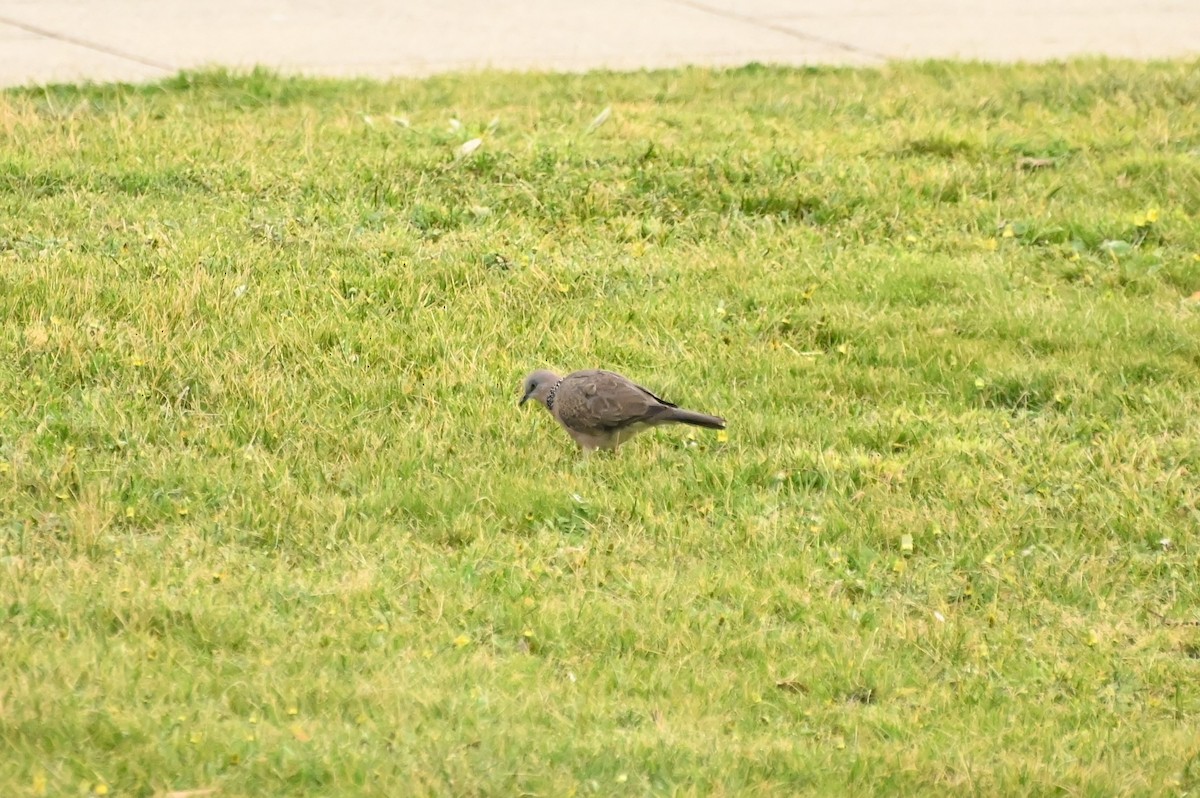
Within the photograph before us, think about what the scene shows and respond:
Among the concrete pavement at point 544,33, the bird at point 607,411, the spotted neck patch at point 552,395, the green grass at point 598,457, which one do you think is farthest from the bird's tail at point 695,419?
the concrete pavement at point 544,33

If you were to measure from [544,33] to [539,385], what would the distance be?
6.89 m

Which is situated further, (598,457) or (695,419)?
(598,457)

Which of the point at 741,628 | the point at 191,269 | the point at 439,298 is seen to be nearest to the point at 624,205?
the point at 439,298

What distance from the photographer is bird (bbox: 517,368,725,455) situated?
6.23 m

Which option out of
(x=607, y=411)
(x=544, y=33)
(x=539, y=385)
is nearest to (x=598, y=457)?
(x=607, y=411)

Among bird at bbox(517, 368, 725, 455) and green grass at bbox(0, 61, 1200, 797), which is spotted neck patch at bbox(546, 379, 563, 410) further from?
green grass at bbox(0, 61, 1200, 797)

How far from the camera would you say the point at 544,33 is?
12.9m

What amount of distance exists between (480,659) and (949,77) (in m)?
7.86

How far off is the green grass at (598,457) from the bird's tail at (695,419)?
7.4 inches

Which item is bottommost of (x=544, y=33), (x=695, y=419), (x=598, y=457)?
(x=598, y=457)

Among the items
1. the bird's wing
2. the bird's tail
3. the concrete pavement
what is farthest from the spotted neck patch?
the concrete pavement

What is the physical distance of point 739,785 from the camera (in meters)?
A: 4.20

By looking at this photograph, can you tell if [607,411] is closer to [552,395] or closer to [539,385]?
[552,395]

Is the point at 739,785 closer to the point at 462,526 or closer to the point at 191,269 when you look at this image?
the point at 462,526
